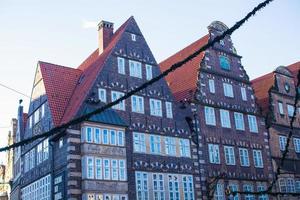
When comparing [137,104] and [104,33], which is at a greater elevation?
[104,33]

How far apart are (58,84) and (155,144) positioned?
648 centimetres

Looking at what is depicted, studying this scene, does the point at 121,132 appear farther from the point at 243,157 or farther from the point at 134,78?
the point at 243,157

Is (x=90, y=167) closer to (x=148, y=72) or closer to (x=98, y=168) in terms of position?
(x=98, y=168)

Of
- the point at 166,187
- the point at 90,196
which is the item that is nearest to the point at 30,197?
the point at 90,196

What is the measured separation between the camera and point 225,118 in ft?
94.1

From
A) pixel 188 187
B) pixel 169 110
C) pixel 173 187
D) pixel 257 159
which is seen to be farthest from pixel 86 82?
pixel 257 159

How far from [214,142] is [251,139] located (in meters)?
3.58

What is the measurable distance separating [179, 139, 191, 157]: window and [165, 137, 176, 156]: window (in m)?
0.52

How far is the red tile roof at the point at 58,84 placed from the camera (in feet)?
78.7

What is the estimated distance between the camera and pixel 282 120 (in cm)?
3234

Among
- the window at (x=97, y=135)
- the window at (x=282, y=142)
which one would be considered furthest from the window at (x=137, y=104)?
the window at (x=282, y=142)

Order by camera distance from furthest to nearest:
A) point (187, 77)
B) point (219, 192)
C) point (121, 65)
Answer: point (187, 77) < point (219, 192) < point (121, 65)

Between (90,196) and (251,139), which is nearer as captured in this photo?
(90,196)

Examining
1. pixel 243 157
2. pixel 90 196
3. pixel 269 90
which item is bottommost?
pixel 90 196
